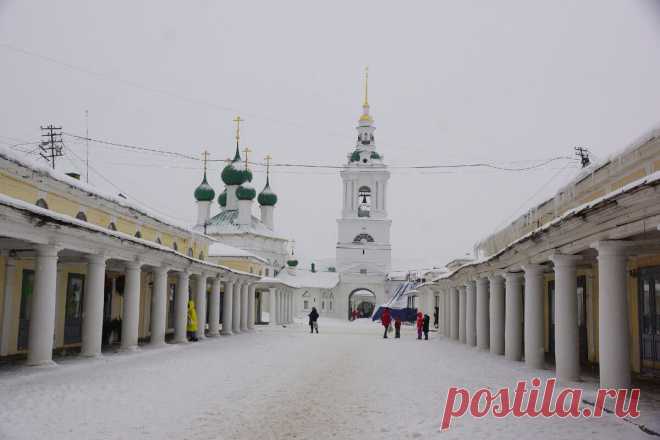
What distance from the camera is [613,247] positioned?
463 inches

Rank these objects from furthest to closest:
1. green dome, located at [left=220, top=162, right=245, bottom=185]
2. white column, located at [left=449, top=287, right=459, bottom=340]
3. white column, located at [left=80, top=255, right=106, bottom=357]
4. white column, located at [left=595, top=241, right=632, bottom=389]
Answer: green dome, located at [left=220, top=162, right=245, bottom=185], white column, located at [left=449, top=287, right=459, bottom=340], white column, located at [left=80, top=255, right=106, bottom=357], white column, located at [left=595, top=241, right=632, bottom=389]

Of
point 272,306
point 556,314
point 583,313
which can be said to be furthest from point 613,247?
point 272,306

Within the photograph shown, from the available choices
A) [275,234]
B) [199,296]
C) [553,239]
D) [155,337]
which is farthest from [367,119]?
[553,239]

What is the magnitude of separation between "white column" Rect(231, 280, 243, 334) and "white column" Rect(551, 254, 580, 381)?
24.8 m

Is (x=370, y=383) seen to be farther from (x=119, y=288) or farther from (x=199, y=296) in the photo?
(x=199, y=296)

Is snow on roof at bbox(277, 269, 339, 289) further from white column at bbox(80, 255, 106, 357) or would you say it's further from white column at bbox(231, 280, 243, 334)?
white column at bbox(80, 255, 106, 357)

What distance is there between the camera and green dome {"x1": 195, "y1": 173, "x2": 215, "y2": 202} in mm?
73375

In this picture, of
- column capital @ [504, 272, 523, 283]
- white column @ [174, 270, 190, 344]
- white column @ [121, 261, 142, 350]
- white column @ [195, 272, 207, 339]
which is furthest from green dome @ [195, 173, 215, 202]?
column capital @ [504, 272, 523, 283]

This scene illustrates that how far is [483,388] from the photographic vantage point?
13.6m

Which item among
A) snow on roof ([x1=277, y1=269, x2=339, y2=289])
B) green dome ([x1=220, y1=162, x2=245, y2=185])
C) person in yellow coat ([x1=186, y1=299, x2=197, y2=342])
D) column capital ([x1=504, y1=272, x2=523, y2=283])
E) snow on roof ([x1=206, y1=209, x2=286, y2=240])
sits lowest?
person in yellow coat ([x1=186, y1=299, x2=197, y2=342])

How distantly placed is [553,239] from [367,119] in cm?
6921

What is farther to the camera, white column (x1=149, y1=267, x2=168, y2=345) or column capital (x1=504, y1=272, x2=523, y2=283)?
white column (x1=149, y1=267, x2=168, y2=345)

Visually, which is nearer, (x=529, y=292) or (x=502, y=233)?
(x=529, y=292)

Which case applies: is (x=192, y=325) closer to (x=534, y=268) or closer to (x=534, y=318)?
(x=534, y=318)
